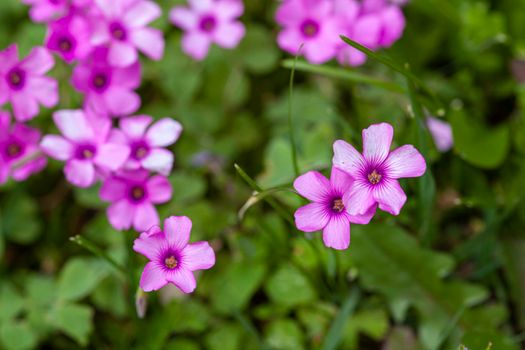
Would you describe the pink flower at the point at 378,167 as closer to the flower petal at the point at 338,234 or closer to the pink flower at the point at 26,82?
the flower petal at the point at 338,234

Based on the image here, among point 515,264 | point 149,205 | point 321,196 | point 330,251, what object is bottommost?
point 515,264

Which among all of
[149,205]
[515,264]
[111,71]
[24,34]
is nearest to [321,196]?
[149,205]

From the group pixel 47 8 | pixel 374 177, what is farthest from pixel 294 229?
pixel 47 8

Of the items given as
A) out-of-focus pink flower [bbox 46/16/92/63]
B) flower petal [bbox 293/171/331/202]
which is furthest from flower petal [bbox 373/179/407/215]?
out-of-focus pink flower [bbox 46/16/92/63]

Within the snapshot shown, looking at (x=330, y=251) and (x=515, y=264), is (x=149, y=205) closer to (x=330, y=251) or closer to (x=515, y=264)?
(x=330, y=251)

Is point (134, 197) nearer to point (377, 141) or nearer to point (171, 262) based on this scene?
point (171, 262)

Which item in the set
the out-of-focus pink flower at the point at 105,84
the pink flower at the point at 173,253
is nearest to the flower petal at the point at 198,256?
the pink flower at the point at 173,253
